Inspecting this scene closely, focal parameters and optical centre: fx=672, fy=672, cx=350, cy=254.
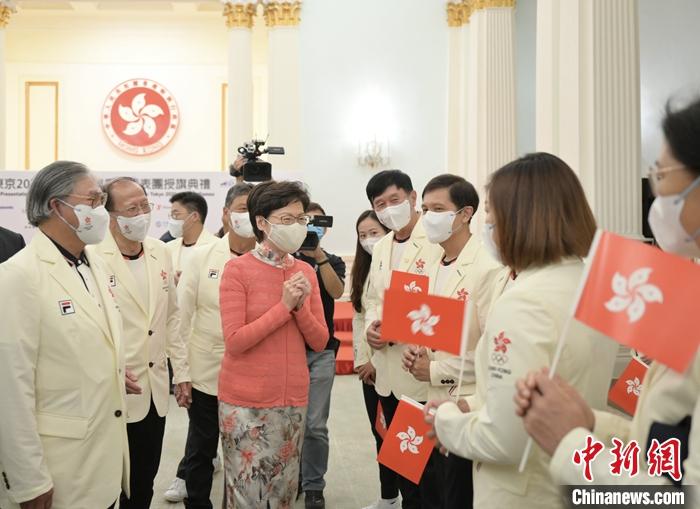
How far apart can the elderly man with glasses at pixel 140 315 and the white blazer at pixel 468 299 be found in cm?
130

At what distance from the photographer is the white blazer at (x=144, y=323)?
3.07 m

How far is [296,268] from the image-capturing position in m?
2.91

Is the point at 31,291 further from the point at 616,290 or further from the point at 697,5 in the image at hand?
the point at 697,5

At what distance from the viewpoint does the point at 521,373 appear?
1.55 m

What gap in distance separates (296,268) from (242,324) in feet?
1.16

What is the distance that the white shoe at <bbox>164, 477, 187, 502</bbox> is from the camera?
418 centimetres

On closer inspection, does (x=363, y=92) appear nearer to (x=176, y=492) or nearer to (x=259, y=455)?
(x=176, y=492)

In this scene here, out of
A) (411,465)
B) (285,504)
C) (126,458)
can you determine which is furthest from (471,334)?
(126,458)

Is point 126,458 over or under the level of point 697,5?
under

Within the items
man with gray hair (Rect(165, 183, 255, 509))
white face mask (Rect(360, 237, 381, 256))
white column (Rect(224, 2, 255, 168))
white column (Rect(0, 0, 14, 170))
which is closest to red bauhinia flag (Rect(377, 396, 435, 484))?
man with gray hair (Rect(165, 183, 255, 509))

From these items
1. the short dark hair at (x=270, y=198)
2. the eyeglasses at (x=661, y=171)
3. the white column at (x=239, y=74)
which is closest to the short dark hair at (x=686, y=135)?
the eyeglasses at (x=661, y=171)

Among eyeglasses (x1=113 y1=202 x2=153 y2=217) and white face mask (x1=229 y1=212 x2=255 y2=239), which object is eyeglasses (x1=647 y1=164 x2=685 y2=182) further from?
white face mask (x1=229 y1=212 x2=255 y2=239)

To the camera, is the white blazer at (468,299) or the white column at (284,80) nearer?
the white blazer at (468,299)

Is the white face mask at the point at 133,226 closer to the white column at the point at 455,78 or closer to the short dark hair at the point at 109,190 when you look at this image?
the short dark hair at the point at 109,190
